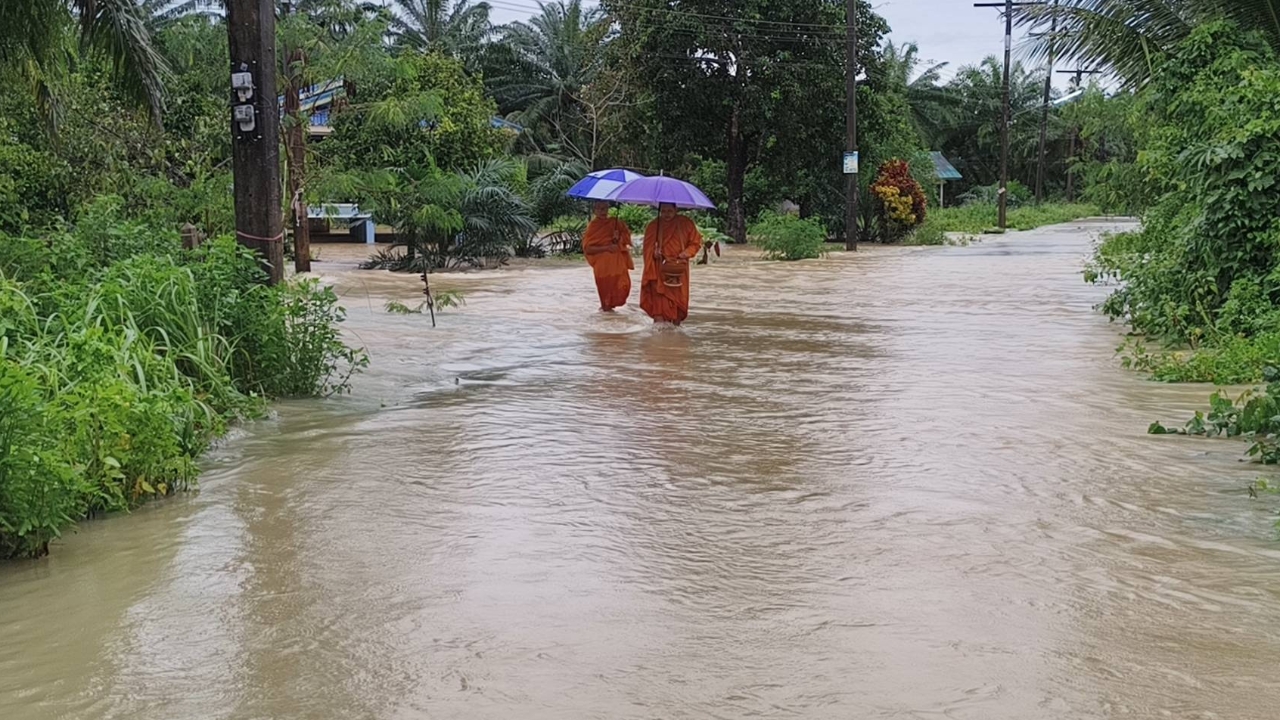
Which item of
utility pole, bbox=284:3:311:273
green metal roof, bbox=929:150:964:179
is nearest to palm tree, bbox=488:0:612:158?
utility pole, bbox=284:3:311:273

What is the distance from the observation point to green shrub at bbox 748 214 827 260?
2898 centimetres

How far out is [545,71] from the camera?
47.1 m

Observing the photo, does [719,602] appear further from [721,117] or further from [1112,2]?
[721,117]

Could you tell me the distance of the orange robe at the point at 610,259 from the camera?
625 inches

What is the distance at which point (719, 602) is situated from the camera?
5.04 meters

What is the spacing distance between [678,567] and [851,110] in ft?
92.9

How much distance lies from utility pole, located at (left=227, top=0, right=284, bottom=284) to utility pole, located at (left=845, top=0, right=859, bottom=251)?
23824mm

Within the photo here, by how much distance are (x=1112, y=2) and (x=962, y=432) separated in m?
8.41

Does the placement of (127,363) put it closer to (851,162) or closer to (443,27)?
(851,162)

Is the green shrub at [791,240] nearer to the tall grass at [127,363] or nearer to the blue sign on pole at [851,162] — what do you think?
the blue sign on pole at [851,162]

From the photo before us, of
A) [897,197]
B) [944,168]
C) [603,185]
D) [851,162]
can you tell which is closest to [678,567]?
[603,185]

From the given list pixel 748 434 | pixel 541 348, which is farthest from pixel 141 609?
pixel 541 348

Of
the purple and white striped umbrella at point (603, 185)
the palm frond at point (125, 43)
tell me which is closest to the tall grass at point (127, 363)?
the palm frond at point (125, 43)

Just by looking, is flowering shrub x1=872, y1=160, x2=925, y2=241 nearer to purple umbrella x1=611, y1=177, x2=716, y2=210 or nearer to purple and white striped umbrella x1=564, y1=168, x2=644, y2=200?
purple and white striped umbrella x1=564, y1=168, x2=644, y2=200
